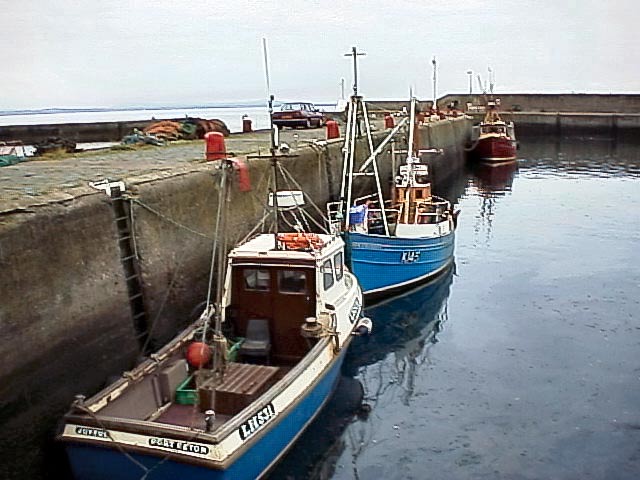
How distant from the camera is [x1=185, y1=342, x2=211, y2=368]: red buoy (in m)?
9.01

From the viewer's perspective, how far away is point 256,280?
10.3 m

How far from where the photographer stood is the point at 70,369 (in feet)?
26.7

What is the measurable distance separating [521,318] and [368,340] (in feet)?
11.4

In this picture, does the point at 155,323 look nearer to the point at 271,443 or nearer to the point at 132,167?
the point at 271,443

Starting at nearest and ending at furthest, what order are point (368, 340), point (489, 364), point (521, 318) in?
point (489, 364) → point (368, 340) → point (521, 318)

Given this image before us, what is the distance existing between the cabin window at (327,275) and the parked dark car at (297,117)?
841 inches

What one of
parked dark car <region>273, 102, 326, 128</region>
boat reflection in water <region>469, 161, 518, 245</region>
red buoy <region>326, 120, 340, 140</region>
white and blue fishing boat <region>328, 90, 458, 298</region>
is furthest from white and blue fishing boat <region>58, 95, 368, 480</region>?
parked dark car <region>273, 102, 326, 128</region>

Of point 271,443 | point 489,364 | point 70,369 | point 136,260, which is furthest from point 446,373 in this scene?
point 70,369

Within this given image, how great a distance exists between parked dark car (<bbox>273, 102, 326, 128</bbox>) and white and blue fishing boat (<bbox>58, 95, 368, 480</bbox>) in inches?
832

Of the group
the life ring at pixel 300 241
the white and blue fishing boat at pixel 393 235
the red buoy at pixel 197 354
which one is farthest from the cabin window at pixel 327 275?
the white and blue fishing boat at pixel 393 235

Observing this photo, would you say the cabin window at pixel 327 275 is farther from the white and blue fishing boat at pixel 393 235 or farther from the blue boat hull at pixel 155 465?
the white and blue fishing boat at pixel 393 235

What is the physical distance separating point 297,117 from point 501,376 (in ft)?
75.2

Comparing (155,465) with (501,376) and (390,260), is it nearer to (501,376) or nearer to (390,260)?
(501,376)

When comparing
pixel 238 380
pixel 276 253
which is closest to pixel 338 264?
pixel 276 253
